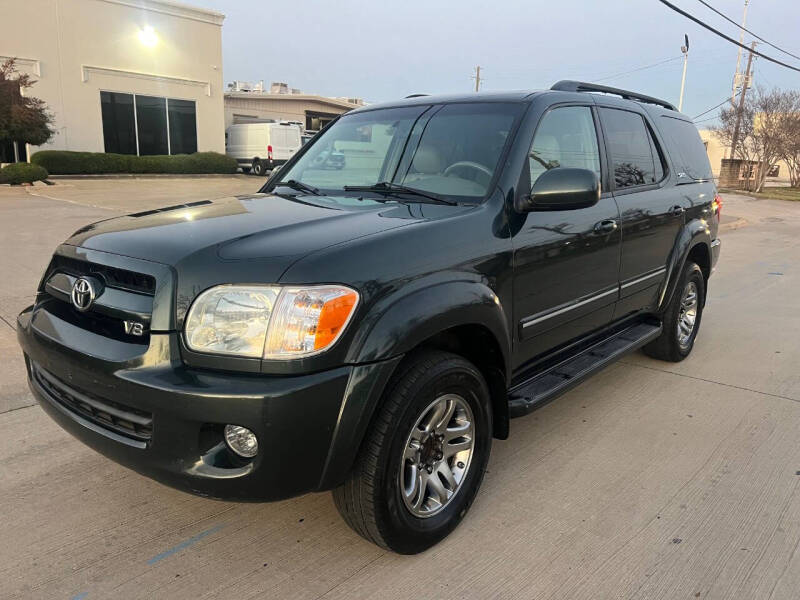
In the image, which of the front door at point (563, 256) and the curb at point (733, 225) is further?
the curb at point (733, 225)

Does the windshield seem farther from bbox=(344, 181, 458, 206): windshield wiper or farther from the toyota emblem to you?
the toyota emblem

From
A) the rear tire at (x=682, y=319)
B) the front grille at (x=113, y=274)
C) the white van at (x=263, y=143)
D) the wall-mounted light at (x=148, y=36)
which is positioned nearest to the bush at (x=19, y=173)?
the wall-mounted light at (x=148, y=36)

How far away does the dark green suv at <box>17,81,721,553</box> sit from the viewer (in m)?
2.12

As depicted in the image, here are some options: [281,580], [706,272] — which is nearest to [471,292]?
[281,580]

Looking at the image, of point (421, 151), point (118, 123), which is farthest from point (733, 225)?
point (118, 123)

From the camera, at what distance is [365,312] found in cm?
221

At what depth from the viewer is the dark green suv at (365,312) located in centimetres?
212

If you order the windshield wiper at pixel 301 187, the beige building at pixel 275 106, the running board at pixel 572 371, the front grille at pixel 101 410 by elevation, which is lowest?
the running board at pixel 572 371

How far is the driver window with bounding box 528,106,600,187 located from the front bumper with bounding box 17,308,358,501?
1.68 m

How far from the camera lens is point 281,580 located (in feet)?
8.03

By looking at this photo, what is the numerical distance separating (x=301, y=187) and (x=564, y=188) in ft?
4.97

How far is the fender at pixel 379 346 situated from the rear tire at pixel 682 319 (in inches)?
115

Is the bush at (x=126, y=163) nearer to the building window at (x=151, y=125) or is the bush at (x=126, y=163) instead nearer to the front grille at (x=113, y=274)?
the building window at (x=151, y=125)

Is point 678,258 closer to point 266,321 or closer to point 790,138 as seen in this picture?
point 266,321
